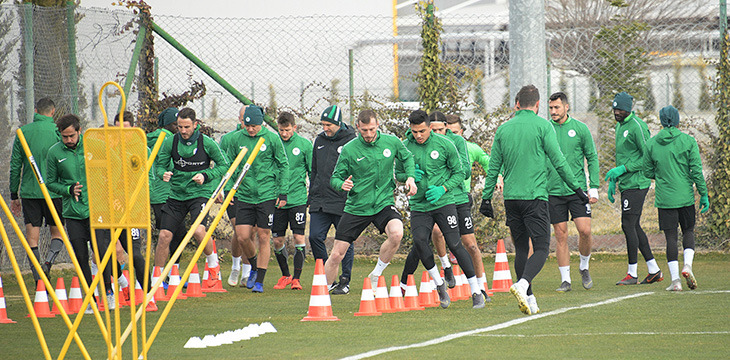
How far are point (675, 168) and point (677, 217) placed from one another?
1.83 feet

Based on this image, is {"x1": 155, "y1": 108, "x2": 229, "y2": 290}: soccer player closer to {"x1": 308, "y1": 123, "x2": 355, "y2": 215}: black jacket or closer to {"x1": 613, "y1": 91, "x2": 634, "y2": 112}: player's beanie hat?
{"x1": 308, "y1": 123, "x2": 355, "y2": 215}: black jacket

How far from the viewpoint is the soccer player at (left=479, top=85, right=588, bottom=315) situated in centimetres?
910

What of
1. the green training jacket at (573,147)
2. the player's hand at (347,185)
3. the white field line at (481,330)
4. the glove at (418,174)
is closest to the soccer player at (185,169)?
the player's hand at (347,185)

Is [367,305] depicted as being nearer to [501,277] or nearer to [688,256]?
[501,277]

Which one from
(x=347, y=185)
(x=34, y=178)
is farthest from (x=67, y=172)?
(x=347, y=185)

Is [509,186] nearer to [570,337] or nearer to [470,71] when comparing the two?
[570,337]

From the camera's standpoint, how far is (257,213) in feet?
39.1

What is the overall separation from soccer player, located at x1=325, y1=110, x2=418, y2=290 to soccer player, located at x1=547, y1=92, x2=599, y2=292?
233cm

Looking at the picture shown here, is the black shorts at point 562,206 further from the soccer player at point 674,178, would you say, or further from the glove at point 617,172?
the soccer player at point 674,178

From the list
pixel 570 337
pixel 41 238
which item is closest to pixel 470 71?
pixel 41 238

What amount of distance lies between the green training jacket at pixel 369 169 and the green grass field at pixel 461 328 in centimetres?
105

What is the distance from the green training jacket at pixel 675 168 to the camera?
11078mm

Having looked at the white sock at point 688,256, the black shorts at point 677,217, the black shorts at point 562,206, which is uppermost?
the black shorts at point 562,206

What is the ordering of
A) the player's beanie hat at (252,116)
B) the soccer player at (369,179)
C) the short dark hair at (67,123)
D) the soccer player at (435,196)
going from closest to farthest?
the short dark hair at (67,123) < the soccer player at (435,196) < the soccer player at (369,179) < the player's beanie hat at (252,116)
